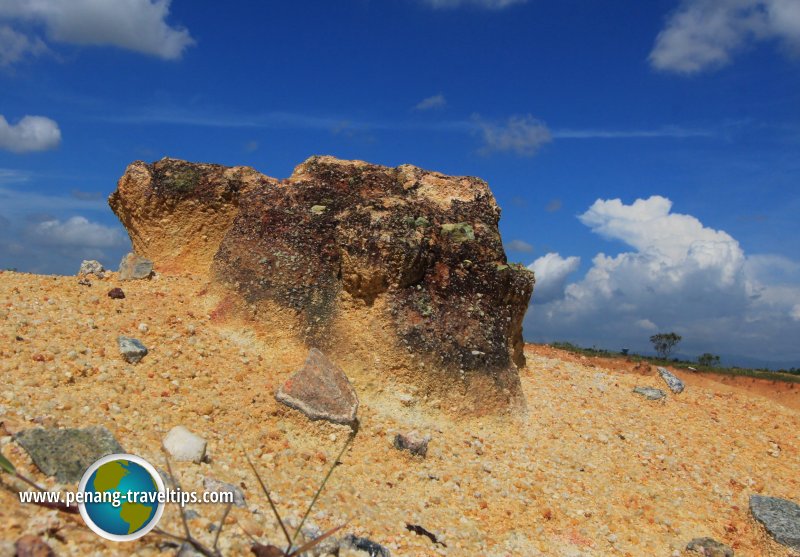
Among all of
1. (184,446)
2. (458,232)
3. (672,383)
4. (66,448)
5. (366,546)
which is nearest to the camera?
(66,448)

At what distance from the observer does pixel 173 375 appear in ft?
25.1

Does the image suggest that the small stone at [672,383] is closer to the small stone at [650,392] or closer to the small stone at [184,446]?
the small stone at [650,392]

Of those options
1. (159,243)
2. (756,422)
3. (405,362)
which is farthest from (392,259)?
(756,422)

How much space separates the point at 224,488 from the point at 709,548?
591 cm

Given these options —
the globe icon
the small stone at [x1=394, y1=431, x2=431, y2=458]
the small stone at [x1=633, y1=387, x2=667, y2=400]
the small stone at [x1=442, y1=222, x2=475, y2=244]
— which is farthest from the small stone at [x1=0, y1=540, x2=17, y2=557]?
the small stone at [x1=633, y1=387, x2=667, y2=400]

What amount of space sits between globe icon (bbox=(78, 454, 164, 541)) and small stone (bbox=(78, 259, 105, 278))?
24.7 ft

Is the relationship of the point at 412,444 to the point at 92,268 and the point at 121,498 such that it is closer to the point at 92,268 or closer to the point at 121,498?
the point at 121,498

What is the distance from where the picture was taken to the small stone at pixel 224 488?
5336 mm

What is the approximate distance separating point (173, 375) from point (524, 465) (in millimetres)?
4958

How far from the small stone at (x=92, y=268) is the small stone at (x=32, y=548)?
8.16m

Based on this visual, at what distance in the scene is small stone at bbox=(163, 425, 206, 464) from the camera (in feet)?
19.3

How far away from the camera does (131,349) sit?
7.70 m

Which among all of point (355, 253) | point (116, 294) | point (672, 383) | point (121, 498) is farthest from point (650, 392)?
point (121, 498)

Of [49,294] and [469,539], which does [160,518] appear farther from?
[49,294]
